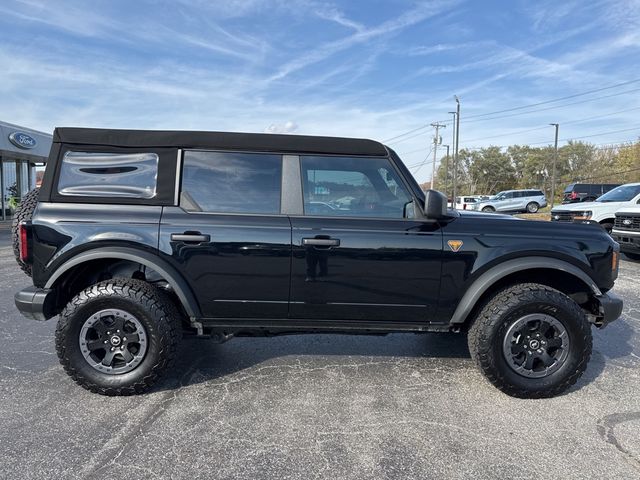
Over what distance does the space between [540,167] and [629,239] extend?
199 feet

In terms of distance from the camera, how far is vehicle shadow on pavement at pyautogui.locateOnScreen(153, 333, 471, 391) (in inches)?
143

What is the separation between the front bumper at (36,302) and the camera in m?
3.07

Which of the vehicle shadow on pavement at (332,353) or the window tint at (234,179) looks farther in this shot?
the vehicle shadow on pavement at (332,353)

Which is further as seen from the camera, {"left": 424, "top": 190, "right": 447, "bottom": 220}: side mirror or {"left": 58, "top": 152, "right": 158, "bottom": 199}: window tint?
{"left": 58, "top": 152, "right": 158, "bottom": 199}: window tint

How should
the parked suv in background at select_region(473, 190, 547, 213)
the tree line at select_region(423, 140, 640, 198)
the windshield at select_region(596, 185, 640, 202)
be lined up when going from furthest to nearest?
the tree line at select_region(423, 140, 640, 198) → the parked suv in background at select_region(473, 190, 547, 213) → the windshield at select_region(596, 185, 640, 202)

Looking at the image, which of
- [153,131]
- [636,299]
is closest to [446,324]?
[153,131]

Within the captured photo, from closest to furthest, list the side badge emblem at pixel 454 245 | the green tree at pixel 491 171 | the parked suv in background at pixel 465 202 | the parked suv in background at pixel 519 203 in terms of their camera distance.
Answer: the side badge emblem at pixel 454 245 < the parked suv in background at pixel 465 202 < the parked suv in background at pixel 519 203 < the green tree at pixel 491 171

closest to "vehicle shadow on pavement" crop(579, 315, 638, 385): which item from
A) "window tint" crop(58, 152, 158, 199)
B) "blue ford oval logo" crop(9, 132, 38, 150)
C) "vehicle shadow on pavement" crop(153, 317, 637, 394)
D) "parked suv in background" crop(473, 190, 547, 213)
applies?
"vehicle shadow on pavement" crop(153, 317, 637, 394)

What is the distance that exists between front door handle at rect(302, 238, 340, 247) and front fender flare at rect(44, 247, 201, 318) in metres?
0.95

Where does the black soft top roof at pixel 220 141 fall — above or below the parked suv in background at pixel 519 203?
below

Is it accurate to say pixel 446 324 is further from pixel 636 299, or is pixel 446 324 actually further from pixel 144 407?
pixel 636 299

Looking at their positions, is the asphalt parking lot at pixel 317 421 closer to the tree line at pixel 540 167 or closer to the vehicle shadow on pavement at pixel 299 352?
the vehicle shadow on pavement at pixel 299 352

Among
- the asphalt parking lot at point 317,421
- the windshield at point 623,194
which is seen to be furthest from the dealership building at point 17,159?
the windshield at point 623,194

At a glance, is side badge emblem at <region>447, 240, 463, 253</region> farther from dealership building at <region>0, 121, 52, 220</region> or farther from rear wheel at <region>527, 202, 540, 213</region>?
rear wheel at <region>527, 202, 540, 213</region>
